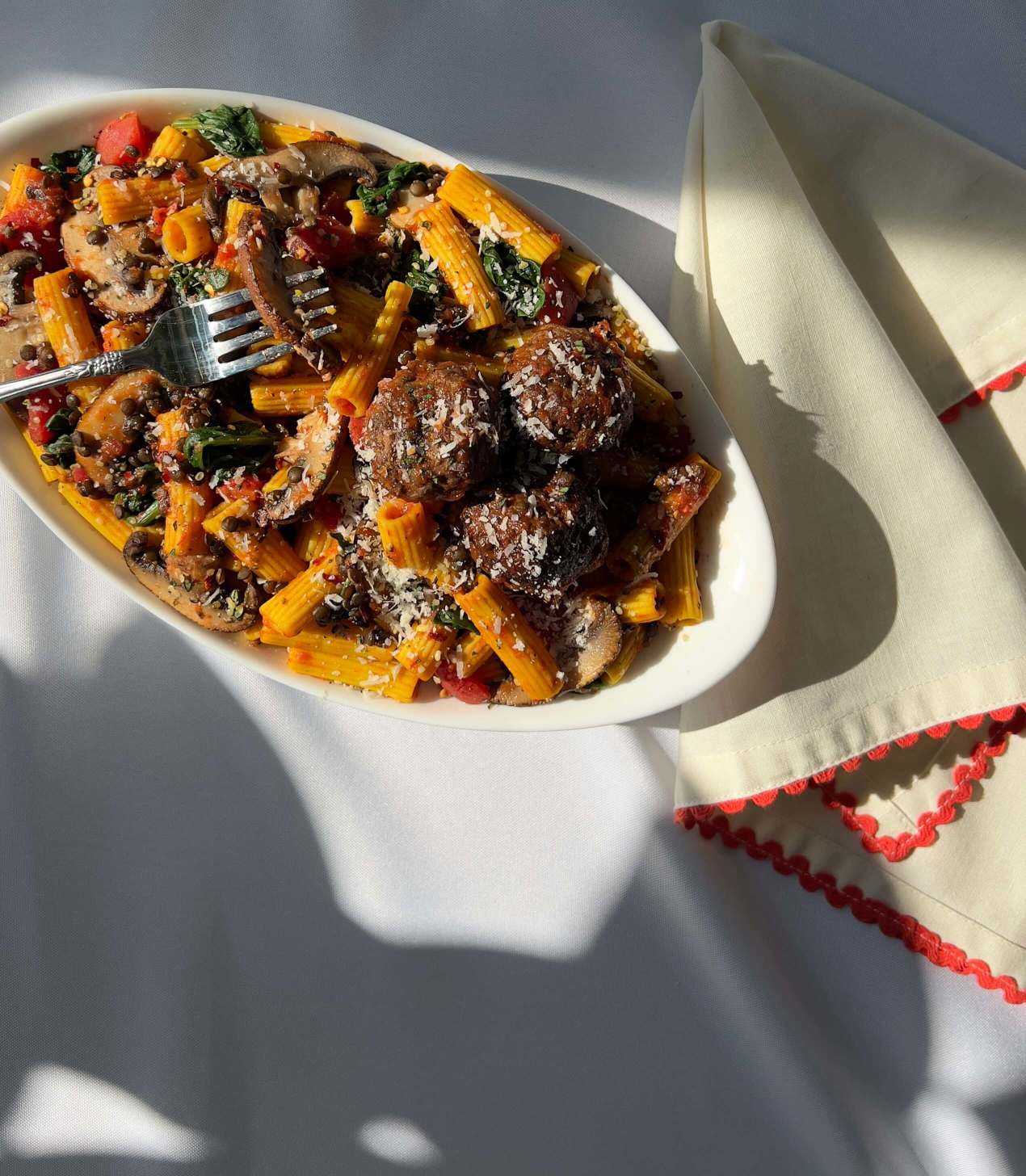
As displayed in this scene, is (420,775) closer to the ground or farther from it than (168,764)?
farther from it

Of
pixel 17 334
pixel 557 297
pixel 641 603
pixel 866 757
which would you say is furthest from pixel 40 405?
pixel 866 757

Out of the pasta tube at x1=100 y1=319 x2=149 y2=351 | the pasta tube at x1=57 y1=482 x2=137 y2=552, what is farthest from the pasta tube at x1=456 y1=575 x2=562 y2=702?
the pasta tube at x1=100 y1=319 x2=149 y2=351

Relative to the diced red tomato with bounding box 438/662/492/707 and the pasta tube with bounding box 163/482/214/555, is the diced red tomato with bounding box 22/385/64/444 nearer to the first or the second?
the pasta tube with bounding box 163/482/214/555

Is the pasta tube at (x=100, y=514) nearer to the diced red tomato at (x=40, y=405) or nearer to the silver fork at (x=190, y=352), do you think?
the diced red tomato at (x=40, y=405)

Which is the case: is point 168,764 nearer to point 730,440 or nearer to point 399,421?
point 399,421

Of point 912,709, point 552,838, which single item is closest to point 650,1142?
point 552,838

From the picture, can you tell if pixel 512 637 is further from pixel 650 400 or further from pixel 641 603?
pixel 650 400
